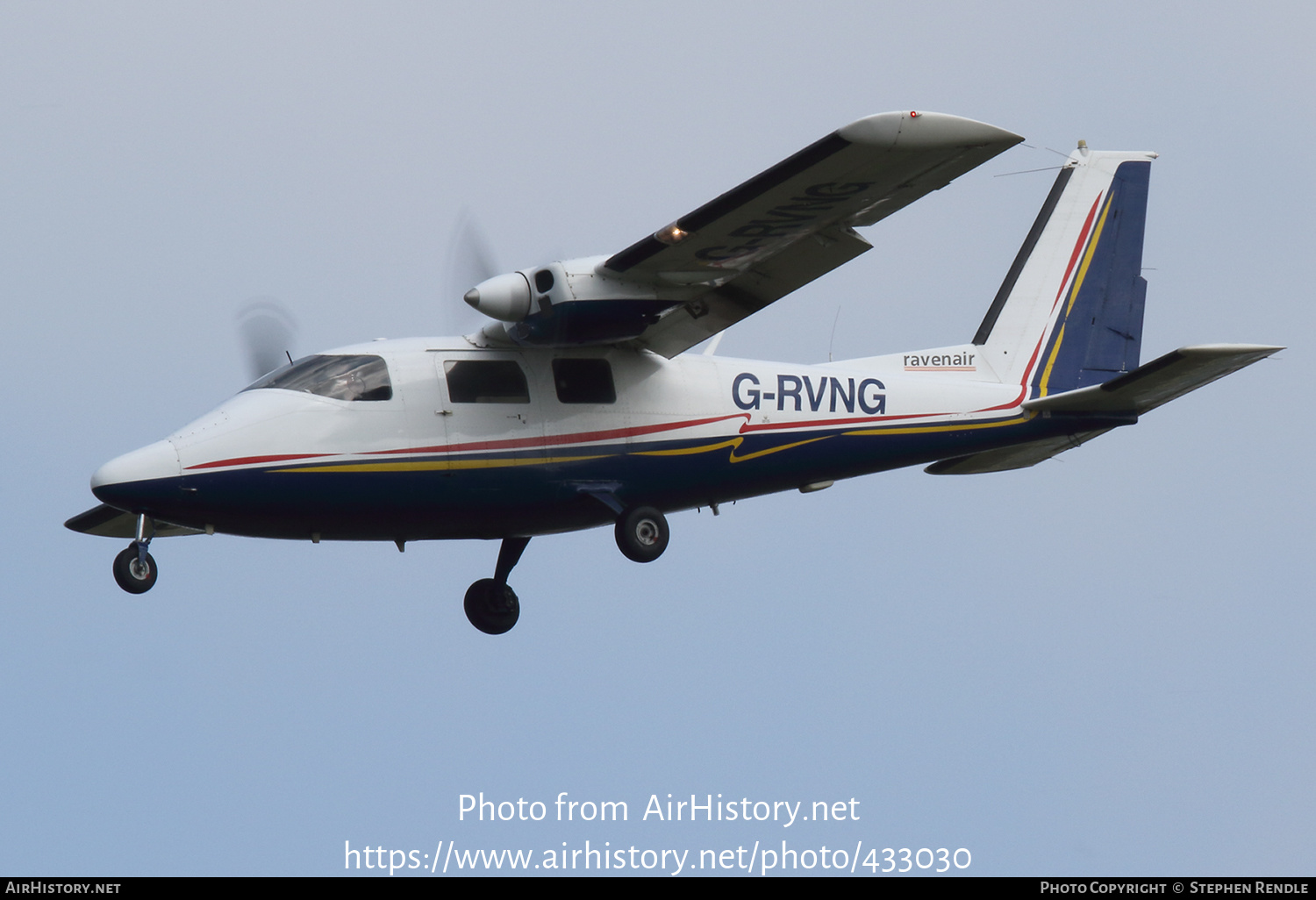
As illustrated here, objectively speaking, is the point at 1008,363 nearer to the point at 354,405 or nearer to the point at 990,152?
the point at 990,152

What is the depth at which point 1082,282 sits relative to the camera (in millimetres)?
18438

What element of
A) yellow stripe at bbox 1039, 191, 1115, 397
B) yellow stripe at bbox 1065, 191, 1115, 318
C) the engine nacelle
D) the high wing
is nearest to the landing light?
the high wing

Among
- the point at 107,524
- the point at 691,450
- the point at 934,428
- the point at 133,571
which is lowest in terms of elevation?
the point at 107,524

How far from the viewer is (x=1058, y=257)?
18547 mm

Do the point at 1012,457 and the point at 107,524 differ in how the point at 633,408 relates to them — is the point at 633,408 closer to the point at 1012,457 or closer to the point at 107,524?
the point at 1012,457

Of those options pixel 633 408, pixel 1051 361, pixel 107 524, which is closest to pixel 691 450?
pixel 633 408

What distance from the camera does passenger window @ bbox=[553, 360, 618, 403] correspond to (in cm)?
1516

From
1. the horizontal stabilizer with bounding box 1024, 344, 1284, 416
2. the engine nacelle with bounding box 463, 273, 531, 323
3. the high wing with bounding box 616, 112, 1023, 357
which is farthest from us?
the horizontal stabilizer with bounding box 1024, 344, 1284, 416

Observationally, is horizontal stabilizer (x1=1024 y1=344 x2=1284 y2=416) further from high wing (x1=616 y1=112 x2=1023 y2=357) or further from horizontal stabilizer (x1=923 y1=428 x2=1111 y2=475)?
high wing (x1=616 y1=112 x2=1023 y2=357)

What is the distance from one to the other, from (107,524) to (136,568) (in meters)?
3.69

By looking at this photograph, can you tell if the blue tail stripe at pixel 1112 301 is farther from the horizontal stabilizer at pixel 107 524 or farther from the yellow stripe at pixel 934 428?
the horizontal stabilizer at pixel 107 524

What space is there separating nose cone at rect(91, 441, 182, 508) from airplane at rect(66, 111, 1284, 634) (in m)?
0.02

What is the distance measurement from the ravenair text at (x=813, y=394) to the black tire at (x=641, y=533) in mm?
1620

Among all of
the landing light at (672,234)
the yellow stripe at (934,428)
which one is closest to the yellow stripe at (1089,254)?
the yellow stripe at (934,428)
